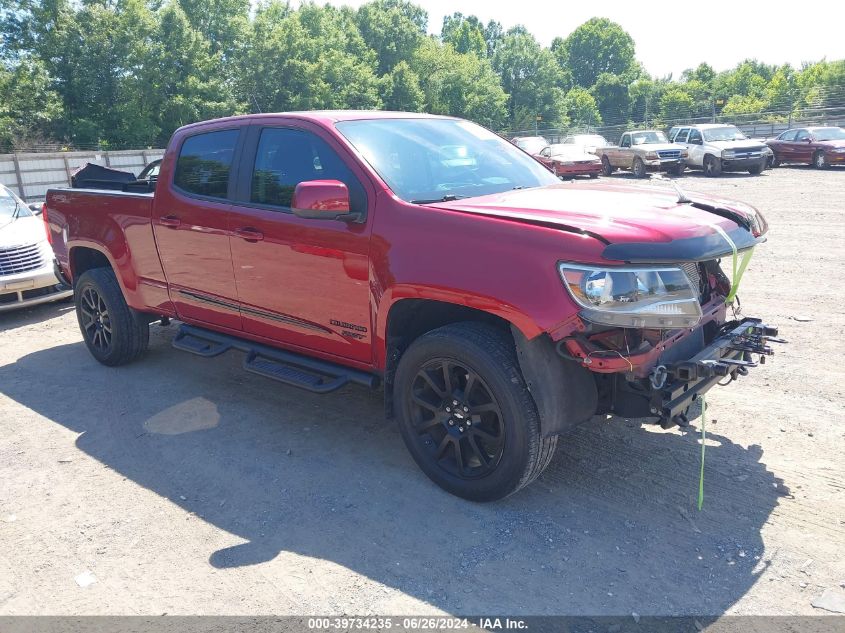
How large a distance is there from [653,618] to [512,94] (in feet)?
273

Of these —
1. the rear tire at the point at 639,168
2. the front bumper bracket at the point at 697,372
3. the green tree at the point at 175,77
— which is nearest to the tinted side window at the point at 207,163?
the front bumper bracket at the point at 697,372

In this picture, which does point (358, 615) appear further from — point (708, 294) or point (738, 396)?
point (738, 396)

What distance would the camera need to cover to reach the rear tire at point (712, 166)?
23819 mm

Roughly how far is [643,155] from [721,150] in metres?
2.78

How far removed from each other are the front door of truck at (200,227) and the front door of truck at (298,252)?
0.16m

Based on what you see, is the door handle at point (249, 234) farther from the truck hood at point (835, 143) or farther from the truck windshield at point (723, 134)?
the truck hood at point (835, 143)

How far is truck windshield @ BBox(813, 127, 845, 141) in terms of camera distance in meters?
24.1

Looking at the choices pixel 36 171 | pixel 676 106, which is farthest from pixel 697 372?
pixel 676 106

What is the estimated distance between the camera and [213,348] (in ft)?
16.9

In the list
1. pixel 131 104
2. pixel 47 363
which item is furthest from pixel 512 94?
pixel 47 363

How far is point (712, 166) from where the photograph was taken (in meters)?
24.2

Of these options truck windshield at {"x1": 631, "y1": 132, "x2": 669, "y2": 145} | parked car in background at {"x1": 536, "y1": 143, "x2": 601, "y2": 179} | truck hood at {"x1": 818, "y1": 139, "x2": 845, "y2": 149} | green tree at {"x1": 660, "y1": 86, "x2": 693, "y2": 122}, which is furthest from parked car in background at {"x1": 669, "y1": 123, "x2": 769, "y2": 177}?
green tree at {"x1": 660, "y1": 86, "x2": 693, "y2": 122}

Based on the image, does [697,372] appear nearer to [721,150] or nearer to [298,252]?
[298,252]

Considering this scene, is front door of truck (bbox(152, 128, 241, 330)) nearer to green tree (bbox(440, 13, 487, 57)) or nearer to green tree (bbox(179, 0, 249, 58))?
green tree (bbox(179, 0, 249, 58))
